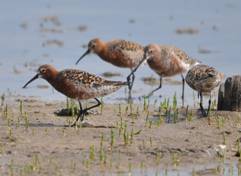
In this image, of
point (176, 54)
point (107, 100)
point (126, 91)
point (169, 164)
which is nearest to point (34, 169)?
point (169, 164)

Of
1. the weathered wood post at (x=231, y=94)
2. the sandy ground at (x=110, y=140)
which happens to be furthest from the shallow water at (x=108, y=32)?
the sandy ground at (x=110, y=140)

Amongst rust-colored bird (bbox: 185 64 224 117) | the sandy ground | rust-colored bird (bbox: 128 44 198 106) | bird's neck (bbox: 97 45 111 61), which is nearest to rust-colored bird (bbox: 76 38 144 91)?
bird's neck (bbox: 97 45 111 61)

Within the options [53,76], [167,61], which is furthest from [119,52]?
[53,76]

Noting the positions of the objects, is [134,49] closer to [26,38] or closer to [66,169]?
[26,38]

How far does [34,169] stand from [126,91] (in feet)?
20.5

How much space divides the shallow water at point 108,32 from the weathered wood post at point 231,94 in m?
2.18

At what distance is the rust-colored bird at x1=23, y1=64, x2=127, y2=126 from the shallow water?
7.95 ft

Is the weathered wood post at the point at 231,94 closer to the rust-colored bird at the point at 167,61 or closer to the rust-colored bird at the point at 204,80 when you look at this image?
the rust-colored bird at the point at 204,80

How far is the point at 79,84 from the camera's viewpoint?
12906mm

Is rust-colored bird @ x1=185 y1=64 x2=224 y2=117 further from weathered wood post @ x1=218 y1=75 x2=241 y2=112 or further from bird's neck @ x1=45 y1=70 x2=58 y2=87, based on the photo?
bird's neck @ x1=45 y1=70 x2=58 y2=87

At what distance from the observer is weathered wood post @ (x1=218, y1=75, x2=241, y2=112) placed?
43.9 ft

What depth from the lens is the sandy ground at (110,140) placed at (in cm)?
1062

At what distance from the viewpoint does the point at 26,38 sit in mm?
19516

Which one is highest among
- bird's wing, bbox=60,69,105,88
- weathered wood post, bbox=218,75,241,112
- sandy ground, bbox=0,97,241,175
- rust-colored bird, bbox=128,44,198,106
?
rust-colored bird, bbox=128,44,198,106
